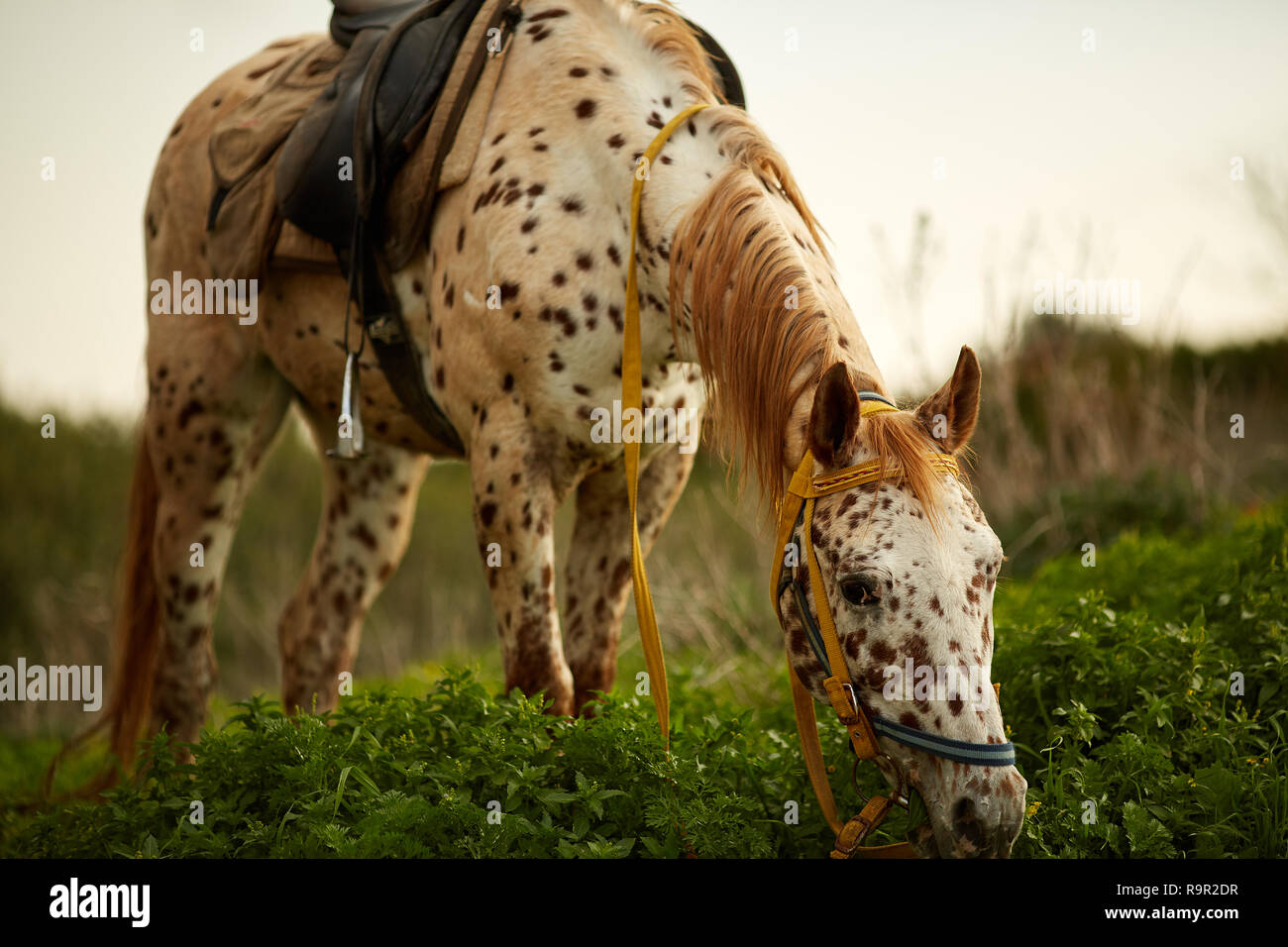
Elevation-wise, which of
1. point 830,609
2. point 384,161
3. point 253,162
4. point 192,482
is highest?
point 253,162

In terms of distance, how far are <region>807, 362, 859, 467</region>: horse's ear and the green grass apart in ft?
3.08

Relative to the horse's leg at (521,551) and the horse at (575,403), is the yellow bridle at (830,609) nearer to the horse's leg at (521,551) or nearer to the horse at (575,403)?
the horse at (575,403)

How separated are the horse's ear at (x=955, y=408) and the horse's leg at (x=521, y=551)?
1.22 meters

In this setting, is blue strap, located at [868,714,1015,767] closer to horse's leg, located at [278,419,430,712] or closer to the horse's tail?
horse's leg, located at [278,419,430,712]

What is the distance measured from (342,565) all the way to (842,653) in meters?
2.83

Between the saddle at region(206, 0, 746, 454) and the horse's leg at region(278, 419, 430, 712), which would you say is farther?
the horse's leg at region(278, 419, 430, 712)

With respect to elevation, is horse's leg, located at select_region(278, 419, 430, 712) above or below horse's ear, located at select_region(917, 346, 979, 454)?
below

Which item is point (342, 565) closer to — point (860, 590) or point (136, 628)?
point (136, 628)

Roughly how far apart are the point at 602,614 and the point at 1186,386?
29.2 ft

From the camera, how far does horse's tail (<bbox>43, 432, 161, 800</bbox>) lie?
14.2 ft

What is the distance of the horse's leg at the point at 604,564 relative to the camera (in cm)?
352

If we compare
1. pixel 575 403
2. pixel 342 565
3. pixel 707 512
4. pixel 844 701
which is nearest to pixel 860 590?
pixel 844 701

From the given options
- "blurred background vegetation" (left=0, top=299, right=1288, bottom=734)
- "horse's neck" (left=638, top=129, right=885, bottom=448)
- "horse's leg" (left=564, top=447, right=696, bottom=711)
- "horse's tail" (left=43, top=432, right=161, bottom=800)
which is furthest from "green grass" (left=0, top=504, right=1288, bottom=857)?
"horse's tail" (left=43, top=432, right=161, bottom=800)

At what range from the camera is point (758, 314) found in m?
2.57
